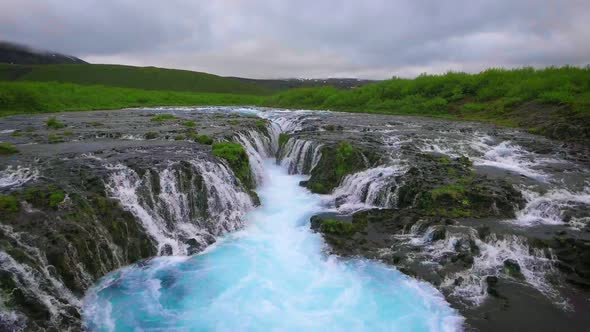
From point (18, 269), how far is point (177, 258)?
484 cm

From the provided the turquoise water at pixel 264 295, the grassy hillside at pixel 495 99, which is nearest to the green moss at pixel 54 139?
the turquoise water at pixel 264 295

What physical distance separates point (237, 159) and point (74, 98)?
2077 inches

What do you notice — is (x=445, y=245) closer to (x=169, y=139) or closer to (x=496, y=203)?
(x=496, y=203)

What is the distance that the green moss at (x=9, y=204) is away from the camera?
1090 cm

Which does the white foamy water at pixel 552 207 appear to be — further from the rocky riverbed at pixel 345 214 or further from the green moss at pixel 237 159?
the green moss at pixel 237 159

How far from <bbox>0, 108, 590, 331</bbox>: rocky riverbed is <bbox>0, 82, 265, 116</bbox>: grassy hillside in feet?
87.1

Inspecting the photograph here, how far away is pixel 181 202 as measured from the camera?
49.1 ft

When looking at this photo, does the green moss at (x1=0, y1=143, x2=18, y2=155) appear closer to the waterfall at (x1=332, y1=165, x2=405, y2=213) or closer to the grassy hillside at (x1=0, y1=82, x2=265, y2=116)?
the waterfall at (x1=332, y1=165, x2=405, y2=213)

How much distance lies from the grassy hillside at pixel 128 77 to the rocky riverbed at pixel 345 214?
130 metres

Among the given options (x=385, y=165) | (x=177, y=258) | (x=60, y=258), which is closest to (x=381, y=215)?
(x=385, y=165)

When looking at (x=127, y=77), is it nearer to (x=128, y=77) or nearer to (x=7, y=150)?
(x=128, y=77)

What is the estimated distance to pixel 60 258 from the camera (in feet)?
33.4

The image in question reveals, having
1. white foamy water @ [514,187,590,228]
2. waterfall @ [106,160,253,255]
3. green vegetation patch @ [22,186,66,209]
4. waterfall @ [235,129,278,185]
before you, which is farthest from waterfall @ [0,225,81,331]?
white foamy water @ [514,187,590,228]

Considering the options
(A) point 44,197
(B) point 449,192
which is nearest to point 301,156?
(B) point 449,192
